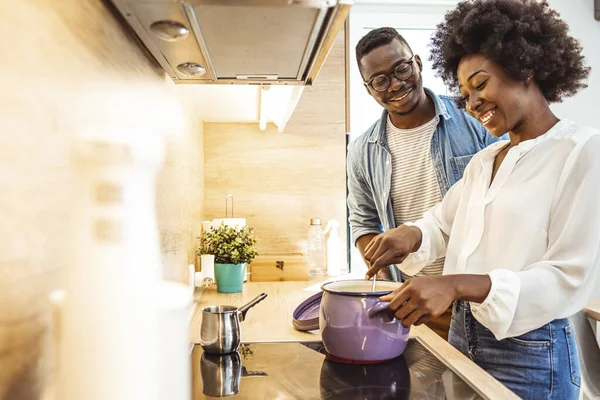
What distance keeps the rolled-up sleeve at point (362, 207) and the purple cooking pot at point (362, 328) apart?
3.02 ft

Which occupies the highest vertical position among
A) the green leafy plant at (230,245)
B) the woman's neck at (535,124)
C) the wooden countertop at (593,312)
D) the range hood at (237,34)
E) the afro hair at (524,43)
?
the afro hair at (524,43)

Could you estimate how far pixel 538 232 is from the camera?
944 mm

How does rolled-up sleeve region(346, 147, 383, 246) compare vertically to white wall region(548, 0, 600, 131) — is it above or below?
below

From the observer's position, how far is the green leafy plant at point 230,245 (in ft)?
5.89

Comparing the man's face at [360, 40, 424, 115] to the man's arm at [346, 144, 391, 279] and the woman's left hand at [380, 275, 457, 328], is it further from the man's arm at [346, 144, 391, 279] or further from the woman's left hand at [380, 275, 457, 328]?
the woman's left hand at [380, 275, 457, 328]

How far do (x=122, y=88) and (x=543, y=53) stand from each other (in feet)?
2.90

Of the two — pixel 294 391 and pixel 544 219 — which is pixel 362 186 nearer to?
pixel 544 219

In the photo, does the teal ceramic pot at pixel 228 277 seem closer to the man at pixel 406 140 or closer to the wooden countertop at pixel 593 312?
the man at pixel 406 140

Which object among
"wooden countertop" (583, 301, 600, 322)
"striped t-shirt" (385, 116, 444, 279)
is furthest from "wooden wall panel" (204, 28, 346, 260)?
"wooden countertop" (583, 301, 600, 322)

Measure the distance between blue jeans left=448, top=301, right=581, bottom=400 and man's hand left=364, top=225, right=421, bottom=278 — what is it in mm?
263

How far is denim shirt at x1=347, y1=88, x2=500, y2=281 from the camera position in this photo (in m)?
1.53

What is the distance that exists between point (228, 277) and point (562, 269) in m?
1.14

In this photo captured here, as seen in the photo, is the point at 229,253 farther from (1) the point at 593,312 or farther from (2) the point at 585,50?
(2) the point at 585,50

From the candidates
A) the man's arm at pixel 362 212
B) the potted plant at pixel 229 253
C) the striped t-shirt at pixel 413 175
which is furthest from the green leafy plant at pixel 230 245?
the striped t-shirt at pixel 413 175
